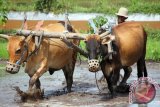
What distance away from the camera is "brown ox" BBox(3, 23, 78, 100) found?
32.6 ft

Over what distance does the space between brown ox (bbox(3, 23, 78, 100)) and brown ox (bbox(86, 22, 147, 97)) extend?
108 cm

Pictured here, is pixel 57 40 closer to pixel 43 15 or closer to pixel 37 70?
pixel 37 70

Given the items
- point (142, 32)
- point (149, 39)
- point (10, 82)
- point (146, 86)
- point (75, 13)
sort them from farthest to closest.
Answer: point (75, 13) < point (149, 39) < point (10, 82) < point (142, 32) < point (146, 86)

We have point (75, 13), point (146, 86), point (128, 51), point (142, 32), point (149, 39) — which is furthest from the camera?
point (75, 13)

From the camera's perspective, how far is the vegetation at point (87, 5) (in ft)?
80.7

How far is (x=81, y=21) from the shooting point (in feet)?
76.8

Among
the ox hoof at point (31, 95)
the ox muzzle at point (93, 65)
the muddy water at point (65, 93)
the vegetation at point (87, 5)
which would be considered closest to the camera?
the ox muzzle at point (93, 65)

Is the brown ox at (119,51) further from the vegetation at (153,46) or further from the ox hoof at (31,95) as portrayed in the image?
the vegetation at (153,46)

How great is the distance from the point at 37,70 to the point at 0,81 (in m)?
2.97

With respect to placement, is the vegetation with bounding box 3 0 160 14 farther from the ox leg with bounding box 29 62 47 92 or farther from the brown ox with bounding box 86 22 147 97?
the ox leg with bounding box 29 62 47 92

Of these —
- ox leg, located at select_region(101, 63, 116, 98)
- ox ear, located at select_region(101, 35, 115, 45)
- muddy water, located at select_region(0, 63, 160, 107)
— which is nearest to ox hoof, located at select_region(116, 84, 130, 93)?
muddy water, located at select_region(0, 63, 160, 107)

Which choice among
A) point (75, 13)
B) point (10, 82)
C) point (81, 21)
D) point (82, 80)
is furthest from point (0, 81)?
point (75, 13)

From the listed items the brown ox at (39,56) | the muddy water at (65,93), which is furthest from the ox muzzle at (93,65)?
the brown ox at (39,56)

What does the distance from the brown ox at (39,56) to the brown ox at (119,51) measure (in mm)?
1083
